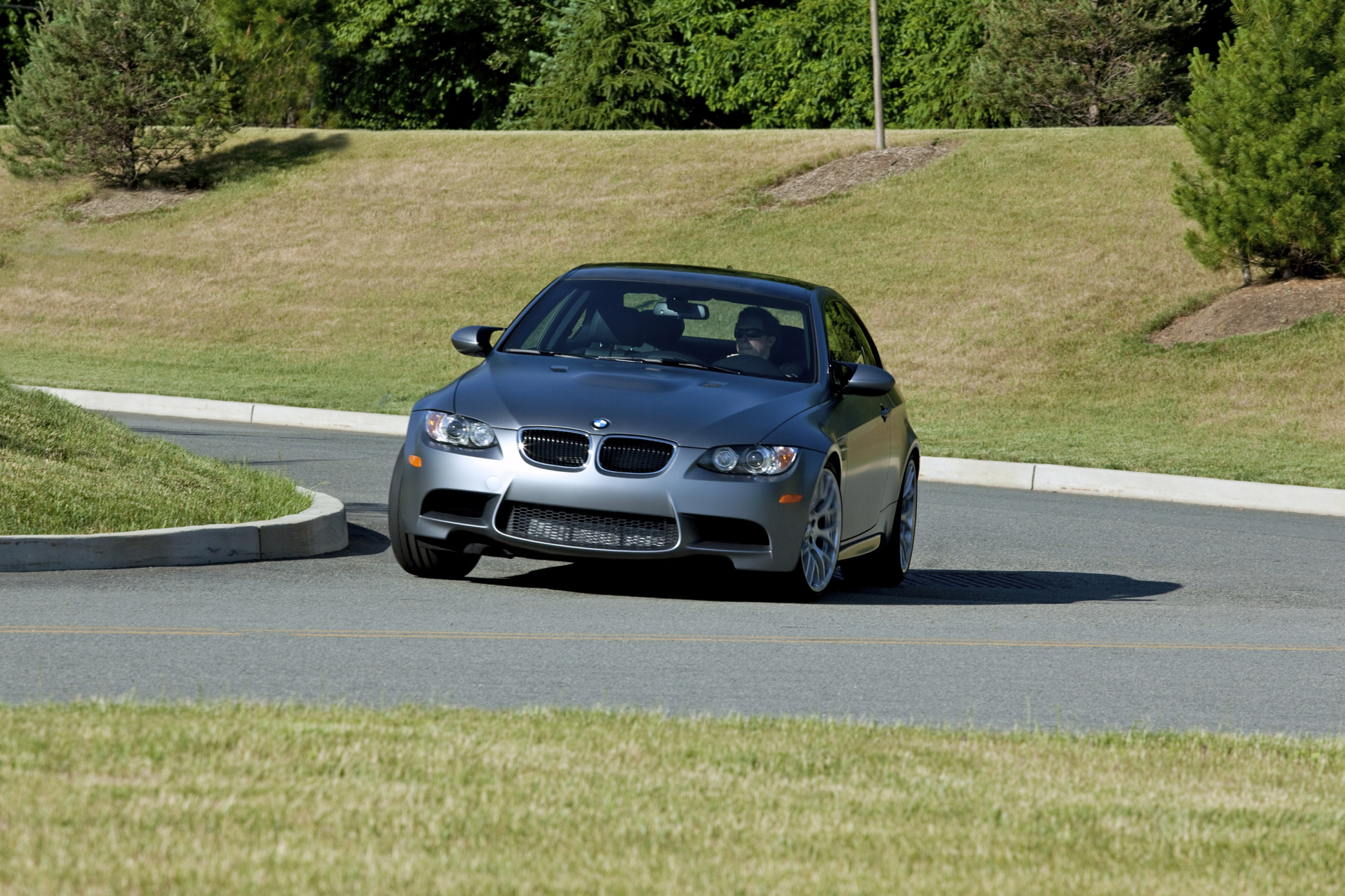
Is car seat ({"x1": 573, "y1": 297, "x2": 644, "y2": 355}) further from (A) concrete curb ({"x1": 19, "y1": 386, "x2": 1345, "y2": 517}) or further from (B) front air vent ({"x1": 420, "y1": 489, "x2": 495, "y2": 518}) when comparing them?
(A) concrete curb ({"x1": 19, "y1": 386, "x2": 1345, "y2": 517})

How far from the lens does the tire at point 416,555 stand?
322 inches

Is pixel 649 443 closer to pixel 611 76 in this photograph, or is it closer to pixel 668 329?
pixel 668 329

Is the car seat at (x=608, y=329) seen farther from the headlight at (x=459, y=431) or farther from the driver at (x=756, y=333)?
the headlight at (x=459, y=431)

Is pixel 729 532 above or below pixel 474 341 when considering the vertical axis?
below

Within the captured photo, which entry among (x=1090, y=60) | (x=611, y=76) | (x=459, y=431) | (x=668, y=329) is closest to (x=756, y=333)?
(x=668, y=329)

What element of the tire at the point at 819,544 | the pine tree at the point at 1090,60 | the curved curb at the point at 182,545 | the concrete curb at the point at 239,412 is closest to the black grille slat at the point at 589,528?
the tire at the point at 819,544

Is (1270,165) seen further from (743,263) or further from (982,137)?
(982,137)

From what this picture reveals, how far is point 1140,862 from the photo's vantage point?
12.6 feet

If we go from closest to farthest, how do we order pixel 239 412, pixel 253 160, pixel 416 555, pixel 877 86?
pixel 416 555 < pixel 239 412 < pixel 877 86 < pixel 253 160

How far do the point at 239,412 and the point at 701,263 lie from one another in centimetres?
1396

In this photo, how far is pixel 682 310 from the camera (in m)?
9.12

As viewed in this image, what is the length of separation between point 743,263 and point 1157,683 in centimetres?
2538

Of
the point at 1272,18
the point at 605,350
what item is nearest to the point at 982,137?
the point at 1272,18

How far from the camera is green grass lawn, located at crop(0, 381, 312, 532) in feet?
28.3
